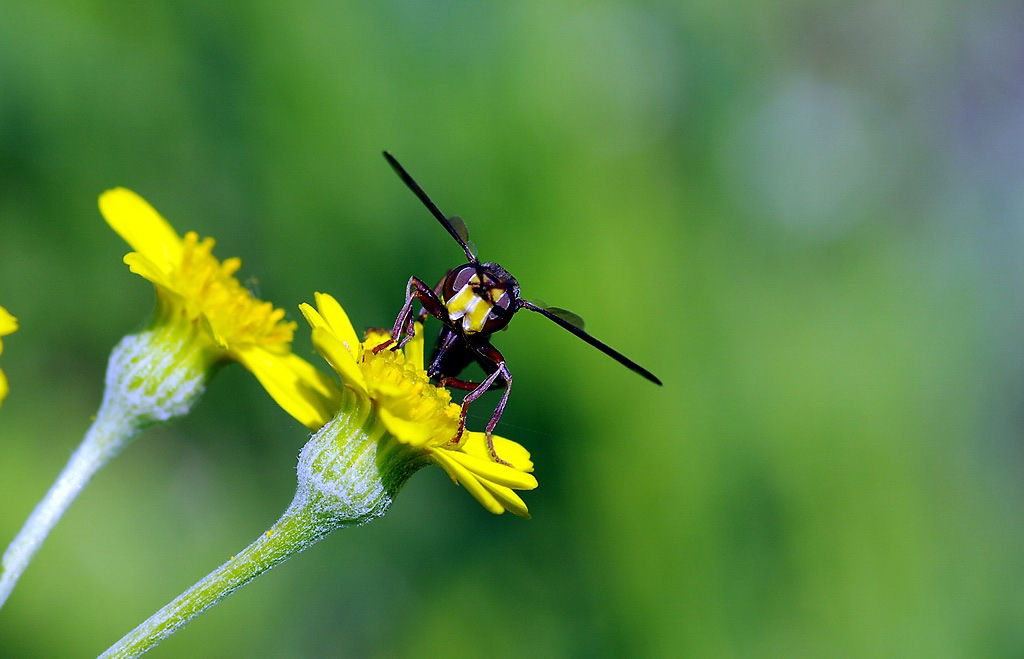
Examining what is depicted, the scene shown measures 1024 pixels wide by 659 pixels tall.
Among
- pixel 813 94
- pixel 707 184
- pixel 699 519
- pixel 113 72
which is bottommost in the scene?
pixel 699 519

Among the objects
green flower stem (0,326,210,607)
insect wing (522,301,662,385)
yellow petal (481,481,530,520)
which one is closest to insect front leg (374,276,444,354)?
insect wing (522,301,662,385)

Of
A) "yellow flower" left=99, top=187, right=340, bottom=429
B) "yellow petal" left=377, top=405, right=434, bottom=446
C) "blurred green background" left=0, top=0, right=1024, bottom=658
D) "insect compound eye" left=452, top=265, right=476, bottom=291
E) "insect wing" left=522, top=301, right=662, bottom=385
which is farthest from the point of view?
"blurred green background" left=0, top=0, right=1024, bottom=658

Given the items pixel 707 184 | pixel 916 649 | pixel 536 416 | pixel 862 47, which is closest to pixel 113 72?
pixel 536 416

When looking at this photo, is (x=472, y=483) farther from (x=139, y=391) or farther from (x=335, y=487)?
(x=139, y=391)

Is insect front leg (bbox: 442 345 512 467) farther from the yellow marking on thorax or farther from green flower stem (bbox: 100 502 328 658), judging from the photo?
green flower stem (bbox: 100 502 328 658)

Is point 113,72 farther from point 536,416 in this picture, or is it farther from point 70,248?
point 536,416

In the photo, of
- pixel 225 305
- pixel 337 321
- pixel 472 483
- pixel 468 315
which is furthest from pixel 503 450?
pixel 225 305
